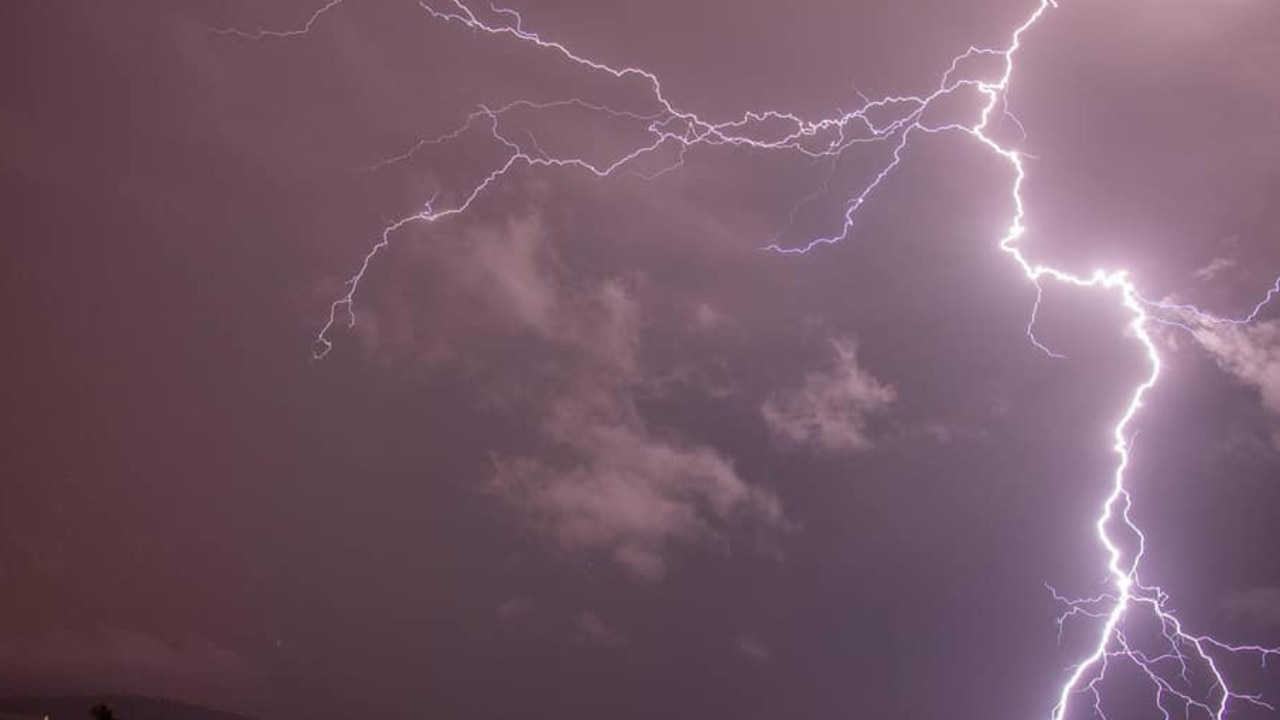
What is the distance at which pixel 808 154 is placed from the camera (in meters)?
10.9

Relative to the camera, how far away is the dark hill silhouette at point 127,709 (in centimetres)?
3625

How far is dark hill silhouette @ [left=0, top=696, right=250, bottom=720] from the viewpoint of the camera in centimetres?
3625

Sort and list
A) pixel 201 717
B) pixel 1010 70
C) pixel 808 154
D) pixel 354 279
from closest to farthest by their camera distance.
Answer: pixel 1010 70
pixel 808 154
pixel 354 279
pixel 201 717

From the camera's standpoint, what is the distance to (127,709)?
37.3 metres

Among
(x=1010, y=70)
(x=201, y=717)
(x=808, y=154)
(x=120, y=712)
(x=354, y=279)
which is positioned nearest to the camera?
(x=1010, y=70)

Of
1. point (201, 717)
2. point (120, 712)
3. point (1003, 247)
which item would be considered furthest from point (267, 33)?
point (201, 717)

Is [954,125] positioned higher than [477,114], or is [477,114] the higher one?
[954,125]

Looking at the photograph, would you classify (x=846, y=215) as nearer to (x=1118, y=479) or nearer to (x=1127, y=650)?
(x=1118, y=479)

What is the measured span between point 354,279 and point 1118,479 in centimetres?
1059

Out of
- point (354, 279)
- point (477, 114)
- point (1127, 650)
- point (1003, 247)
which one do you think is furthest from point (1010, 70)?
point (354, 279)

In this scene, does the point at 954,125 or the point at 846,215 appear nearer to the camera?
the point at 954,125

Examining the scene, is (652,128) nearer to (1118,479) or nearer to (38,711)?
(1118,479)

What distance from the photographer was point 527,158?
35.8ft

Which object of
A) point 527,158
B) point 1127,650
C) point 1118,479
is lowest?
point 1127,650
